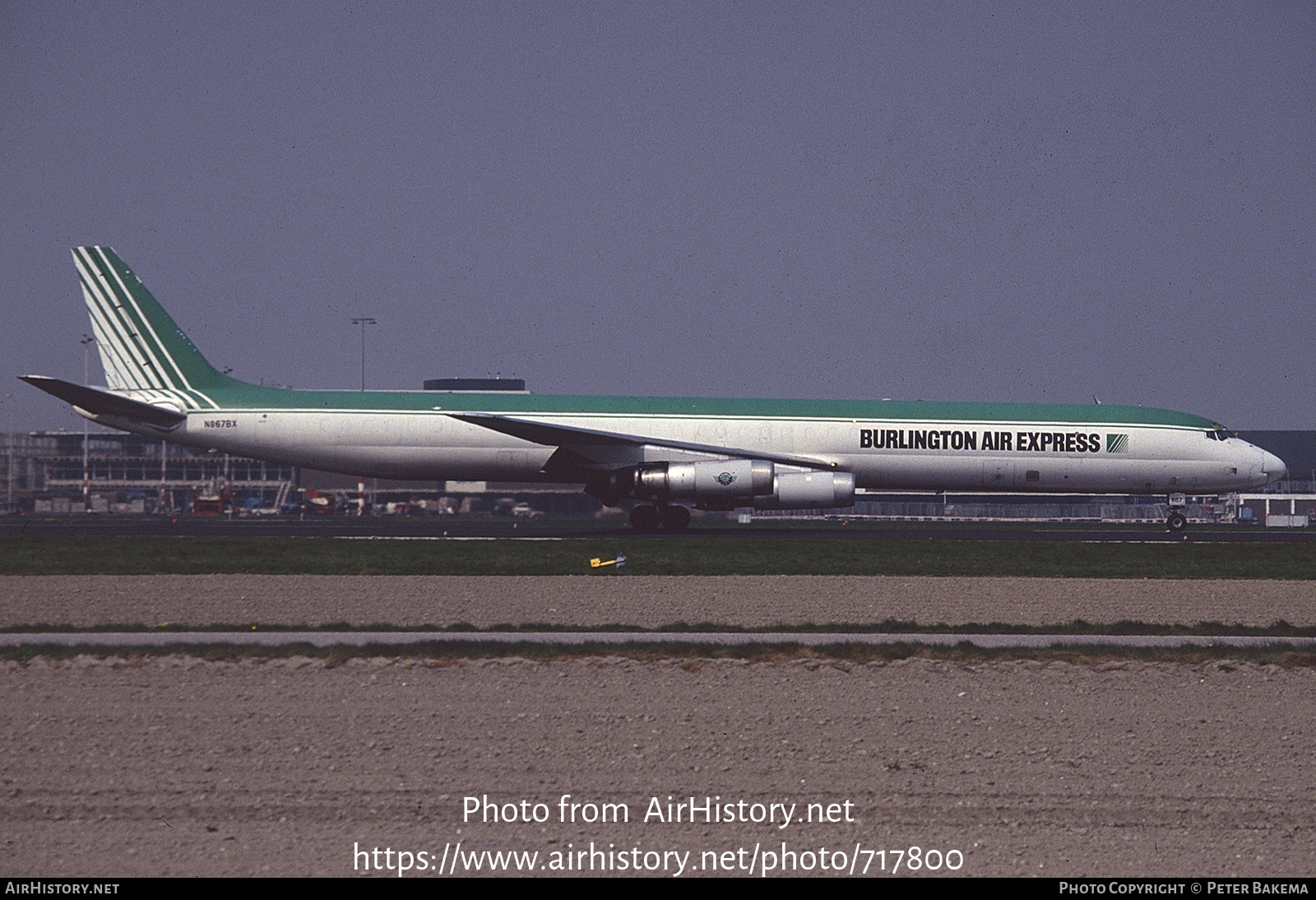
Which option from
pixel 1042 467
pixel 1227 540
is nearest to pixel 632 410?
pixel 1042 467

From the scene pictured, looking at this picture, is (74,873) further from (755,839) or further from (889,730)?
(889,730)

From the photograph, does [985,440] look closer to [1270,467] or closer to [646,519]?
[1270,467]

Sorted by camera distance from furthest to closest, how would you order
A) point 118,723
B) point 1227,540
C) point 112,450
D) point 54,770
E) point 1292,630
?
1. point 112,450
2. point 1227,540
3. point 1292,630
4. point 118,723
5. point 54,770

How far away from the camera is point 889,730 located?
392 inches

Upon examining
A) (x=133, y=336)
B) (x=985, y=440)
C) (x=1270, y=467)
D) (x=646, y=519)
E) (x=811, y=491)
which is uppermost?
(x=133, y=336)

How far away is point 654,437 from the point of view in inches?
1421

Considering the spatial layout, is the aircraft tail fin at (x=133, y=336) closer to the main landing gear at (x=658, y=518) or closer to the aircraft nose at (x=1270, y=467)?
the main landing gear at (x=658, y=518)

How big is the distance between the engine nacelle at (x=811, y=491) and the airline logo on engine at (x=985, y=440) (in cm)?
276

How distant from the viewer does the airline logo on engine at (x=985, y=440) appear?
36.2 meters

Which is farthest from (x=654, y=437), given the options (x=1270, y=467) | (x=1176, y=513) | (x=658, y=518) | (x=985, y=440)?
(x=1270, y=467)

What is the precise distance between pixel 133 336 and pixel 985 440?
28.3 metres

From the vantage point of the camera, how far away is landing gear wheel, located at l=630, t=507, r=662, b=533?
35156mm

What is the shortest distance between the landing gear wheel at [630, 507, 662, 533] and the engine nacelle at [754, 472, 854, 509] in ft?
10.9
